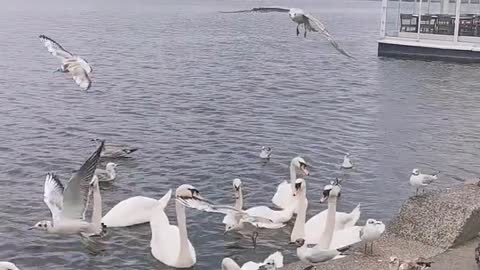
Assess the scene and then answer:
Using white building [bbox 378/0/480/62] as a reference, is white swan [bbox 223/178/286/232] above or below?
below

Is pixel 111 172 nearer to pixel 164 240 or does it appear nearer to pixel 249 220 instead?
pixel 164 240

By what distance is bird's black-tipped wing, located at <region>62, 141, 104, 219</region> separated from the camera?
29.2 feet

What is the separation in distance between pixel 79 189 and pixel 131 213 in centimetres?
286

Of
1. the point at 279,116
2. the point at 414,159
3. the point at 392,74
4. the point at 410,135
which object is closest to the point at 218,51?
the point at 392,74

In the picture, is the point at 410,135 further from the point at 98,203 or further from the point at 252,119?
the point at 98,203

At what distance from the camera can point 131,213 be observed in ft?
38.8

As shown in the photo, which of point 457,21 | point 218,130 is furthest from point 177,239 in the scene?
point 457,21

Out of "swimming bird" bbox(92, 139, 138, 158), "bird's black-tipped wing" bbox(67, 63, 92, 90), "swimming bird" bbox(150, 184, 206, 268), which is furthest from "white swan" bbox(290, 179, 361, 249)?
"swimming bird" bbox(92, 139, 138, 158)

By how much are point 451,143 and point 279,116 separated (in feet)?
18.5

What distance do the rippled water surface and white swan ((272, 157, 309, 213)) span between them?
0.46 metres

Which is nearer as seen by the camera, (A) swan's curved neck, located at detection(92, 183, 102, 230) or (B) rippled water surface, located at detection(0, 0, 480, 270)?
(A) swan's curved neck, located at detection(92, 183, 102, 230)

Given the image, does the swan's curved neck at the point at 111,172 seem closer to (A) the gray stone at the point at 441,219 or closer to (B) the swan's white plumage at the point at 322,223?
(B) the swan's white plumage at the point at 322,223

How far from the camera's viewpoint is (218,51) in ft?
141

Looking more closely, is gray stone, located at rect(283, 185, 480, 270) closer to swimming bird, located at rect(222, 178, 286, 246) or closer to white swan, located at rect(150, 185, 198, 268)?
white swan, located at rect(150, 185, 198, 268)
